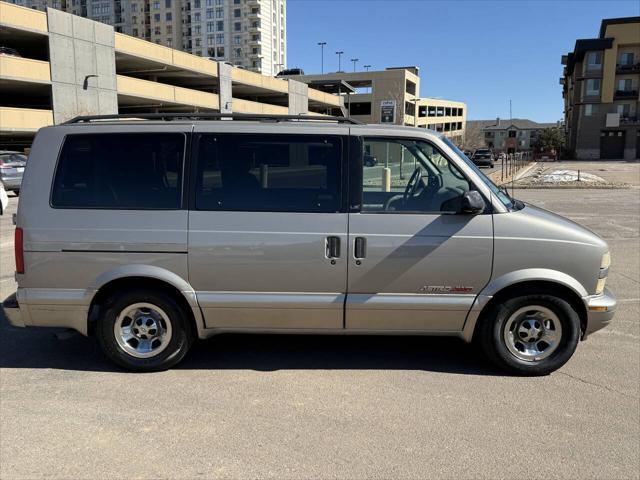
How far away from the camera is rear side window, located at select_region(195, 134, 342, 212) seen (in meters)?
4.30

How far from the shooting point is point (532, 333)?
4.41m

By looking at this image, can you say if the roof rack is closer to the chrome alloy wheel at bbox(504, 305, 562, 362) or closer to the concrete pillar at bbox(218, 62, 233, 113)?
the chrome alloy wheel at bbox(504, 305, 562, 362)

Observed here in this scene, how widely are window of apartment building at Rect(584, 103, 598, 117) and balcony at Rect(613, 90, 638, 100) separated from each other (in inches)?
104

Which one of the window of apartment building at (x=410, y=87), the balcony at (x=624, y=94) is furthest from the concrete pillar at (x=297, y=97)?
the balcony at (x=624, y=94)

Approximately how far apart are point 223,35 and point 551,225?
423 feet

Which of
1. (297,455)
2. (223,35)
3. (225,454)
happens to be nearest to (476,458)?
(297,455)

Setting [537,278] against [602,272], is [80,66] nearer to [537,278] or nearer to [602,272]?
[537,278]

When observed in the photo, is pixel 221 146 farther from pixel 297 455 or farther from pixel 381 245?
pixel 297 455

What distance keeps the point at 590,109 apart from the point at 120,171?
83407 millimetres

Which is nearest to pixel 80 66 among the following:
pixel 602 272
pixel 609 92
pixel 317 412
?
pixel 317 412

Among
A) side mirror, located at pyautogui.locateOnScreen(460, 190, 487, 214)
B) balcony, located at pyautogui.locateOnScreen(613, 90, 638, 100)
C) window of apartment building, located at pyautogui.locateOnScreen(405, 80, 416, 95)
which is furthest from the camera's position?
window of apartment building, located at pyautogui.locateOnScreen(405, 80, 416, 95)

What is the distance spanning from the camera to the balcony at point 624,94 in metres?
72.9

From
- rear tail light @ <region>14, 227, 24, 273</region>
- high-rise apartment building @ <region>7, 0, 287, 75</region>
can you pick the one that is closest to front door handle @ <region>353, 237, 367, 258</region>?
rear tail light @ <region>14, 227, 24, 273</region>

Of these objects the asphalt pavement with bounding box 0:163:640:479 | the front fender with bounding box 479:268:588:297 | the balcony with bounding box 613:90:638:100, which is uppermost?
the balcony with bounding box 613:90:638:100
